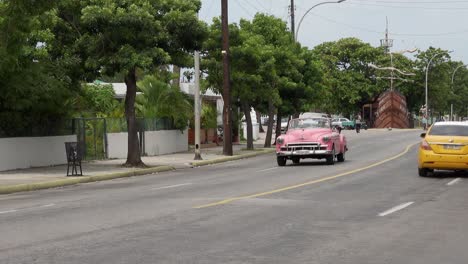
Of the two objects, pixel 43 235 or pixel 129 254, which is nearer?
pixel 129 254

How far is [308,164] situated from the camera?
30453mm

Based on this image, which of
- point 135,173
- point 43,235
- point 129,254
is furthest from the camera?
point 135,173

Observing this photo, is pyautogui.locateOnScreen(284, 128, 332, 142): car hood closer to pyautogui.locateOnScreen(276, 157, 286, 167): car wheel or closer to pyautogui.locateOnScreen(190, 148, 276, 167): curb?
pyautogui.locateOnScreen(276, 157, 286, 167): car wheel

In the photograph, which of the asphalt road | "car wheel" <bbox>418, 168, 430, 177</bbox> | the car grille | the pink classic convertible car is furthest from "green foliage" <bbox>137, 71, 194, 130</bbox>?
"car wheel" <bbox>418, 168, 430, 177</bbox>

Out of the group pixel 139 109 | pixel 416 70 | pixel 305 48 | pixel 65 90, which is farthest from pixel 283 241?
pixel 416 70

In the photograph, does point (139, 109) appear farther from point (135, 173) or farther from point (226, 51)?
point (135, 173)

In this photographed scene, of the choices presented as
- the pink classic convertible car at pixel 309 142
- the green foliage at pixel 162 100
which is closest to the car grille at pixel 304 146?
the pink classic convertible car at pixel 309 142

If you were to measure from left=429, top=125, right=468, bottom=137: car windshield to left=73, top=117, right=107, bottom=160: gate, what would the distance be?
1584 cm

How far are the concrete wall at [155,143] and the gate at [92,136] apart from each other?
611 millimetres

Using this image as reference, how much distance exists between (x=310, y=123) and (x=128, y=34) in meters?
7.76

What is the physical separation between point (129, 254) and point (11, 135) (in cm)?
2046

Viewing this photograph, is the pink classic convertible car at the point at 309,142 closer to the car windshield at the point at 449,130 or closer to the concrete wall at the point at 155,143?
the car windshield at the point at 449,130

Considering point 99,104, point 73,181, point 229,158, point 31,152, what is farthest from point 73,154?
point 99,104

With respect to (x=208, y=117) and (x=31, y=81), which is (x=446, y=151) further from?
(x=208, y=117)
